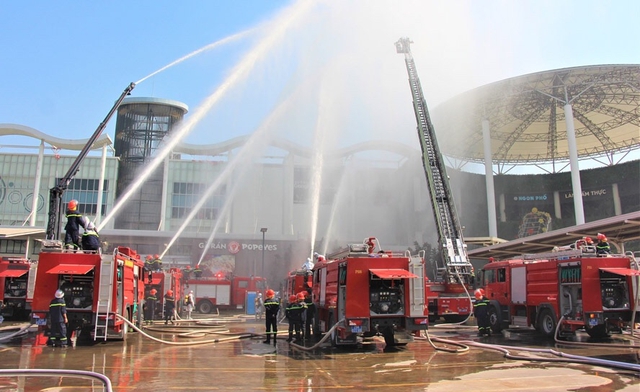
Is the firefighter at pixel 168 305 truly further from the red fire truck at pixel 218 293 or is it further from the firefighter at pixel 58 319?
the red fire truck at pixel 218 293

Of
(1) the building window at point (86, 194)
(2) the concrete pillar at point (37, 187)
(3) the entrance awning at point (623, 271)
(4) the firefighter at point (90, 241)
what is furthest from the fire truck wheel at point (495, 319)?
(1) the building window at point (86, 194)

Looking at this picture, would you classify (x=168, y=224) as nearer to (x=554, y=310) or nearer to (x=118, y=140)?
(x=118, y=140)

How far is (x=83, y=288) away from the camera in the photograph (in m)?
14.4

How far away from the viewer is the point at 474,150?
225 feet

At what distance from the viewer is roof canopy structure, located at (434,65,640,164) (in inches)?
1922

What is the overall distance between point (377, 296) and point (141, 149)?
66239 mm

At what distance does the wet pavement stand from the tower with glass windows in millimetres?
52328

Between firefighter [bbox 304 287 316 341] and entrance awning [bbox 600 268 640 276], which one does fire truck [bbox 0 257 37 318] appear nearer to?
firefighter [bbox 304 287 316 341]

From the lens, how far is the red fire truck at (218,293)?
34.9 metres

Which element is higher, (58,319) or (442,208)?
(442,208)

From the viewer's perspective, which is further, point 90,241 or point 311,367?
point 90,241

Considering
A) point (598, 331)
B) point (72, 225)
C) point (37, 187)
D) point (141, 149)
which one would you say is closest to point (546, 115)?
point (598, 331)

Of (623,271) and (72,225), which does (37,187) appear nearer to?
(72,225)

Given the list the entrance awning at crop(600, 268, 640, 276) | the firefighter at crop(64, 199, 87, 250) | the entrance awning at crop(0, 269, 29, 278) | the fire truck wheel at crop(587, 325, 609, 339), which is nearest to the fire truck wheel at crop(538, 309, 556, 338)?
the fire truck wheel at crop(587, 325, 609, 339)
